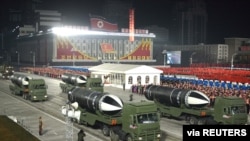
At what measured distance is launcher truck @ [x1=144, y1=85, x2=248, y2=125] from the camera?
25000mm

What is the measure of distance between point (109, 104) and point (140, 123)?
4147 millimetres

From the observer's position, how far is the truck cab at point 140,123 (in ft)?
68.8

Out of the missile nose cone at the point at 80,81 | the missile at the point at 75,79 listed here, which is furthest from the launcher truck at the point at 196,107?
the missile at the point at 75,79

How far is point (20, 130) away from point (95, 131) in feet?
19.6

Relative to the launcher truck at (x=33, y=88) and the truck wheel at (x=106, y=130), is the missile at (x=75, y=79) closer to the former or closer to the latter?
the launcher truck at (x=33, y=88)

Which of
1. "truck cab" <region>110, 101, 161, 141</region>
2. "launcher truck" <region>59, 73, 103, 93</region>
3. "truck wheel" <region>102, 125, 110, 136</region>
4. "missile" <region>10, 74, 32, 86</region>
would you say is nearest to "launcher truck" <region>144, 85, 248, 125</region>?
"truck cab" <region>110, 101, 161, 141</region>

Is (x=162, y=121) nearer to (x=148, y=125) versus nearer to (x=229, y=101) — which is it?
(x=229, y=101)

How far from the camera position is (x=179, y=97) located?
28.6 metres

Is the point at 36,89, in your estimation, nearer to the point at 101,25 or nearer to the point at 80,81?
the point at 80,81

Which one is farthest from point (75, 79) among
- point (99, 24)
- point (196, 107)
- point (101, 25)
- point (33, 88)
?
point (101, 25)

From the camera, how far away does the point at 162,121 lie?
30516mm

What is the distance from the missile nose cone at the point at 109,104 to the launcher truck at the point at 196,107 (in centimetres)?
669

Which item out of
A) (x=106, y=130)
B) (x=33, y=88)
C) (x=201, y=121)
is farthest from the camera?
(x=33, y=88)

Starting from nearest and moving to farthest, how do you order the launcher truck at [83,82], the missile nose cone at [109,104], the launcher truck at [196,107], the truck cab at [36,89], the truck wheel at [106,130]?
1. the missile nose cone at [109,104]
2. the truck wheel at [106,130]
3. the launcher truck at [196,107]
4. the truck cab at [36,89]
5. the launcher truck at [83,82]
